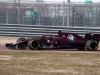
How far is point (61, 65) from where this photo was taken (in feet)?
39.9

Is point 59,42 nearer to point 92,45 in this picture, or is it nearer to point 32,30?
point 92,45

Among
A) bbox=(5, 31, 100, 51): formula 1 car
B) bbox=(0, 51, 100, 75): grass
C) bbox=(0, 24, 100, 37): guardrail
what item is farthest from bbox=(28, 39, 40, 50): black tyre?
bbox=(0, 24, 100, 37): guardrail

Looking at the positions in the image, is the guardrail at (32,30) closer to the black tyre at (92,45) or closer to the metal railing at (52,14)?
the metal railing at (52,14)

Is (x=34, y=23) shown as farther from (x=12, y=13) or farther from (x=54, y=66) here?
(x=54, y=66)

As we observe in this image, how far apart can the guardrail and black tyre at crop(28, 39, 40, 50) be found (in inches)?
260

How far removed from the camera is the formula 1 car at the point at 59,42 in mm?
18172

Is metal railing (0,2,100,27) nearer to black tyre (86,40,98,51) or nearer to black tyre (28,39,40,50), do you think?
black tyre (86,40,98,51)

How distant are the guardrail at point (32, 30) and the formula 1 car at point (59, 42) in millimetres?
6030

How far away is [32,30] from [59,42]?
6.69 m

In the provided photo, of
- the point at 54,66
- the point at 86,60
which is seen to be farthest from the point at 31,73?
the point at 86,60

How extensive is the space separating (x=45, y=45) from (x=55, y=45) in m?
0.46

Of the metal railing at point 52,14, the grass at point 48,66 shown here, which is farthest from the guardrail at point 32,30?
the grass at point 48,66

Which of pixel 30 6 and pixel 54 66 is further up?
pixel 30 6

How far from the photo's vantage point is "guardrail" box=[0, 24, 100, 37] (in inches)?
977
